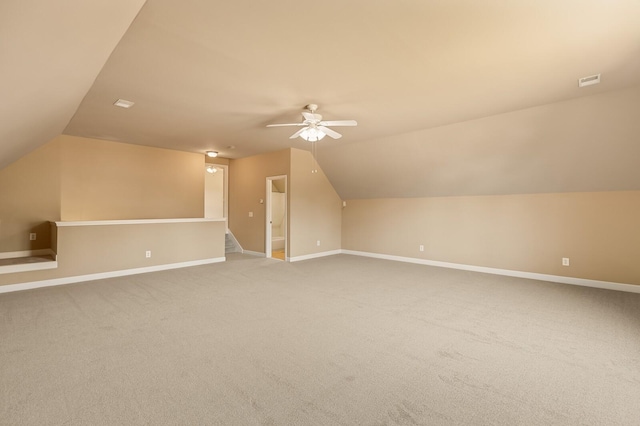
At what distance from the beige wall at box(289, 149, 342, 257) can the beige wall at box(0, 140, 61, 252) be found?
14.9 feet

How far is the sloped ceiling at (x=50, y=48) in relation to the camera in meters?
1.51

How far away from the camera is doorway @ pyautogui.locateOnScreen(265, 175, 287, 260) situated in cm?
703

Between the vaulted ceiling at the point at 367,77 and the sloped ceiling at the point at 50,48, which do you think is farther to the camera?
the vaulted ceiling at the point at 367,77

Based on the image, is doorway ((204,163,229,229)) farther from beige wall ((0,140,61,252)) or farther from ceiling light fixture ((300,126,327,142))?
ceiling light fixture ((300,126,327,142))

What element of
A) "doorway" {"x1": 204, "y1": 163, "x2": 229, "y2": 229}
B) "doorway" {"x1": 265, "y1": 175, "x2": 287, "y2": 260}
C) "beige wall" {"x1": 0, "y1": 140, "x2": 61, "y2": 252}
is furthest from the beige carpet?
"doorway" {"x1": 204, "y1": 163, "x2": 229, "y2": 229}

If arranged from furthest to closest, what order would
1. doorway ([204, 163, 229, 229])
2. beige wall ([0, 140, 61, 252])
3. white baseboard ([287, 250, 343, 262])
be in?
1. doorway ([204, 163, 229, 229])
2. white baseboard ([287, 250, 343, 262])
3. beige wall ([0, 140, 61, 252])

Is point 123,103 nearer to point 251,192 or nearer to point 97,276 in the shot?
point 97,276

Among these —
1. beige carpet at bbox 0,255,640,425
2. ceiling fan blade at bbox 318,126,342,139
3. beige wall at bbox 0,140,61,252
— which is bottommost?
beige carpet at bbox 0,255,640,425

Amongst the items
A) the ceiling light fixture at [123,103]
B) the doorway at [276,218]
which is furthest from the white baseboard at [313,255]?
the ceiling light fixture at [123,103]

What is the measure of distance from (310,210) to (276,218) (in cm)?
276

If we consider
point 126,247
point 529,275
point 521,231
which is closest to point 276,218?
point 126,247

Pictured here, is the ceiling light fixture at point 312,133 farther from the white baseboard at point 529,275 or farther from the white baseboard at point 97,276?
the white baseboard at point 529,275

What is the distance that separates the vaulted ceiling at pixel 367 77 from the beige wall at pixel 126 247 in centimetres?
162

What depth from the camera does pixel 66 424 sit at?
5.51 ft
